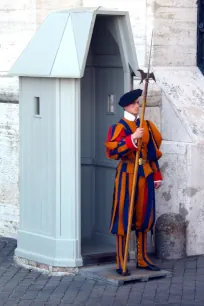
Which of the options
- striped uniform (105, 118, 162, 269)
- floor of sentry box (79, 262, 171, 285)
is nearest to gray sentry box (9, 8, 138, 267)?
floor of sentry box (79, 262, 171, 285)

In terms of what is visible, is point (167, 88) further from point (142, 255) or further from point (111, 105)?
point (142, 255)

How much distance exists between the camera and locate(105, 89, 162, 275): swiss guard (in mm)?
8359

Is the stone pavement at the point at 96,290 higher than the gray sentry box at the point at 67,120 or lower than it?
lower

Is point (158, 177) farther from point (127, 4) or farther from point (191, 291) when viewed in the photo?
point (127, 4)

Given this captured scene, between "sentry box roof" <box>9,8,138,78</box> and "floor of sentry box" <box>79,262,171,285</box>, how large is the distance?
175 cm

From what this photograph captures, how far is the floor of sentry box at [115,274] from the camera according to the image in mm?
8336

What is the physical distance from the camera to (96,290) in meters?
8.19

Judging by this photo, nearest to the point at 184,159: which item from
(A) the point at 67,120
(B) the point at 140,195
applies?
(B) the point at 140,195

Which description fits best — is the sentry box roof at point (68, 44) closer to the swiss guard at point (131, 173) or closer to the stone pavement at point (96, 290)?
the swiss guard at point (131, 173)

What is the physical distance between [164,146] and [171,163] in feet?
0.60

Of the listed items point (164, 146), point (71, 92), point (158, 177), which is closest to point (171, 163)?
point (164, 146)

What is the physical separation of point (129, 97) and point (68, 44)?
2.41ft

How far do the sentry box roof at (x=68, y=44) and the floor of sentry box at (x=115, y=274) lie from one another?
1.75 metres

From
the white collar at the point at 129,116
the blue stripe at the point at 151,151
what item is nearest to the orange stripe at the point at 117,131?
the white collar at the point at 129,116
